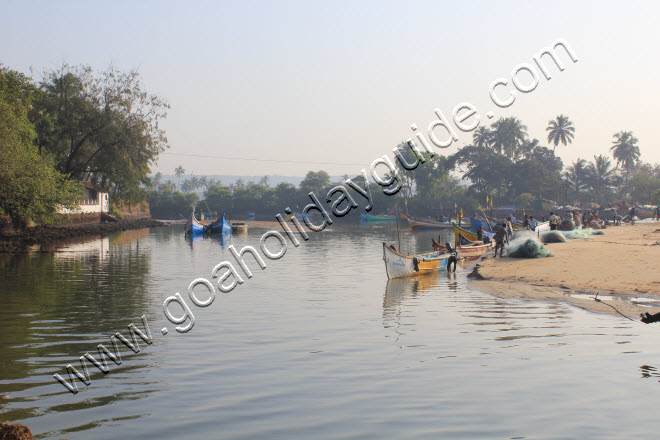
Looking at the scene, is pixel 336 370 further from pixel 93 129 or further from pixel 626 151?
pixel 626 151

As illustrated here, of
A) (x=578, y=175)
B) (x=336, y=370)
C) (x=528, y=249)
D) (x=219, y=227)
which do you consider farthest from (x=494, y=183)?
(x=336, y=370)

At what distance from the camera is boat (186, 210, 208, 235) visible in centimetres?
6212

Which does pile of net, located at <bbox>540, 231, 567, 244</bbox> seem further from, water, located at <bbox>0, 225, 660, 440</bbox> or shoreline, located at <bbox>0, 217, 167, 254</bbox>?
shoreline, located at <bbox>0, 217, 167, 254</bbox>

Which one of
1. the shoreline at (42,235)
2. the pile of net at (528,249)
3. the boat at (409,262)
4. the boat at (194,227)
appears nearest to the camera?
the boat at (409,262)

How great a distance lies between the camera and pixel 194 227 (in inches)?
2498

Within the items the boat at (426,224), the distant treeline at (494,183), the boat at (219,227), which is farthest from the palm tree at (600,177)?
the boat at (219,227)

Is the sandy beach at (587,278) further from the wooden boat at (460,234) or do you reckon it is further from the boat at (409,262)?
the wooden boat at (460,234)

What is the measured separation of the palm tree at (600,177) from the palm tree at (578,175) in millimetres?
1060

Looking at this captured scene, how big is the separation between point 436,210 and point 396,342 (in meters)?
94.9

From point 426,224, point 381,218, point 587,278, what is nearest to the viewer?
point 587,278

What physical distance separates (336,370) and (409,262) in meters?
15.0

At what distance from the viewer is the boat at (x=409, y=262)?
23.9m

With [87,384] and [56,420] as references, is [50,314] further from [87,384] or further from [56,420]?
[56,420]

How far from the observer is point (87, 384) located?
9578mm
